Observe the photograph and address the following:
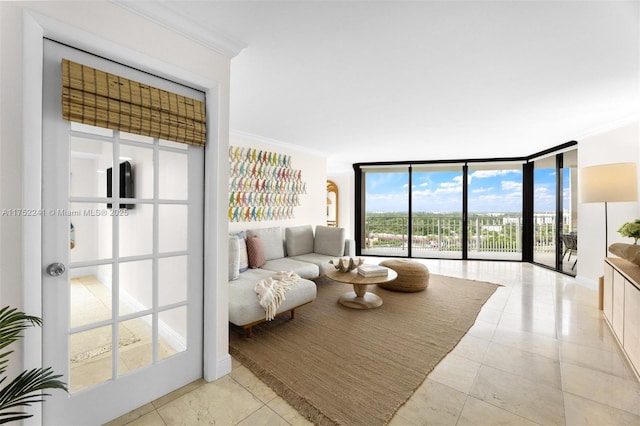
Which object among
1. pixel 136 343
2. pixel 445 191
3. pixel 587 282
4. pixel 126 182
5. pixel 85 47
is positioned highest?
pixel 85 47

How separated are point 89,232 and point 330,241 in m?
3.60

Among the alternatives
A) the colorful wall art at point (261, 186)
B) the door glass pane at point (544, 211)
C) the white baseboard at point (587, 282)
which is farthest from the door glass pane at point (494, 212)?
the colorful wall art at point (261, 186)

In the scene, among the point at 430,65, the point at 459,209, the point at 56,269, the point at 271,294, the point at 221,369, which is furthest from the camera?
the point at 459,209

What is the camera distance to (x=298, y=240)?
16.0 ft

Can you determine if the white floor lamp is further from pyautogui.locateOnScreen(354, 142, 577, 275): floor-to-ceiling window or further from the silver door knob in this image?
the silver door knob

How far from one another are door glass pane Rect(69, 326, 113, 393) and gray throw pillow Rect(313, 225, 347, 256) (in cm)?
349

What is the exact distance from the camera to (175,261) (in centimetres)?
195

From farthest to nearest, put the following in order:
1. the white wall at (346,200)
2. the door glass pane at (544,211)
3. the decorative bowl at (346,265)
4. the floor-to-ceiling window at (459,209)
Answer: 1. the white wall at (346,200)
2. the floor-to-ceiling window at (459,209)
3. the door glass pane at (544,211)
4. the decorative bowl at (346,265)

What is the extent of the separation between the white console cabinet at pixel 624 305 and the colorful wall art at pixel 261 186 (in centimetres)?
417

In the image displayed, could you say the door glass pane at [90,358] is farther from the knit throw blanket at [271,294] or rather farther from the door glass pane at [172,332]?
the knit throw blanket at [271,294]

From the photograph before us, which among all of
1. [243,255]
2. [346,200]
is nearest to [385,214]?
[346,200]

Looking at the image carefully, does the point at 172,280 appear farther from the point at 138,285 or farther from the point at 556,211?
the point at 556,211

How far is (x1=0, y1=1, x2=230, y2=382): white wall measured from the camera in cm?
125

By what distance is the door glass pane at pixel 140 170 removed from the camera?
1739 millimetres
